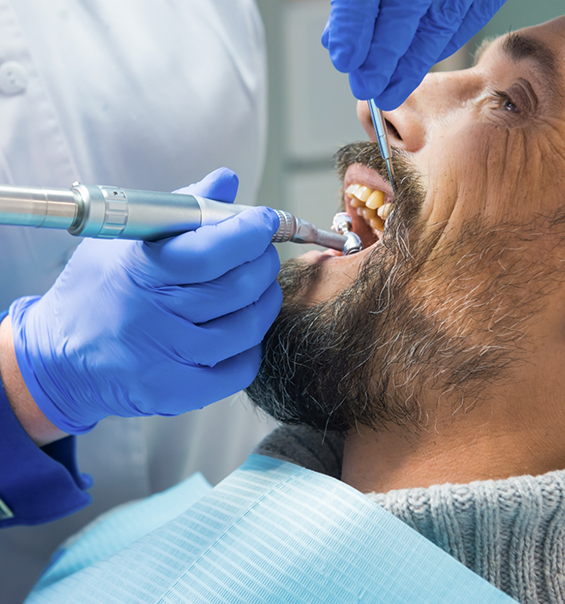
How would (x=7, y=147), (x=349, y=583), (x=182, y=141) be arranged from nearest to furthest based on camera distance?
1. (x=349, y=583)
2. (x=7, y=147)
3. (x=182, y=141)

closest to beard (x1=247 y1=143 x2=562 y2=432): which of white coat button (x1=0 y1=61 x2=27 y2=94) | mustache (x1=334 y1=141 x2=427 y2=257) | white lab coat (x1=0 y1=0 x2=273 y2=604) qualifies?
mustache (x1=334 y1=141 x2=427 y2=257)

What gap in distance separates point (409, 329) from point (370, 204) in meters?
0.26

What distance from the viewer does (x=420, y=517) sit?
77cm

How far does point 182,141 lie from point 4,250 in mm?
389

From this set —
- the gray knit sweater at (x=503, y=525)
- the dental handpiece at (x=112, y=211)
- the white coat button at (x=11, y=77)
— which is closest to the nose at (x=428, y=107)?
the dental handpiece at (x=112, y=211)

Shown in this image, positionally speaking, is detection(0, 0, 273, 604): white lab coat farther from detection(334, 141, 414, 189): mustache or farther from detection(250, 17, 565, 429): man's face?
detection(250, 17, 565, 429): man's face

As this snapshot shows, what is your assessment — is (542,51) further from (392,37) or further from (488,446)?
(488,446)

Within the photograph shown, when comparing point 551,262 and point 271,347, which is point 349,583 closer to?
point 271,347

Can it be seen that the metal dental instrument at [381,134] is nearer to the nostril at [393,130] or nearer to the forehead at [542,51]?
the nostril at [393,130]

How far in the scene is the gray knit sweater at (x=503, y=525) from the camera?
729mm

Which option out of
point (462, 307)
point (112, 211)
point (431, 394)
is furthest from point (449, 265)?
point (112, 211)

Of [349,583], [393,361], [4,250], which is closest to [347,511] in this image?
[349,583]

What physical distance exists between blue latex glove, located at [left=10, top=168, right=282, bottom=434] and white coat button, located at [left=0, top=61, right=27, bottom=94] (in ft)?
1.16

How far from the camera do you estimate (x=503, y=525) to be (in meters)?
0.75
